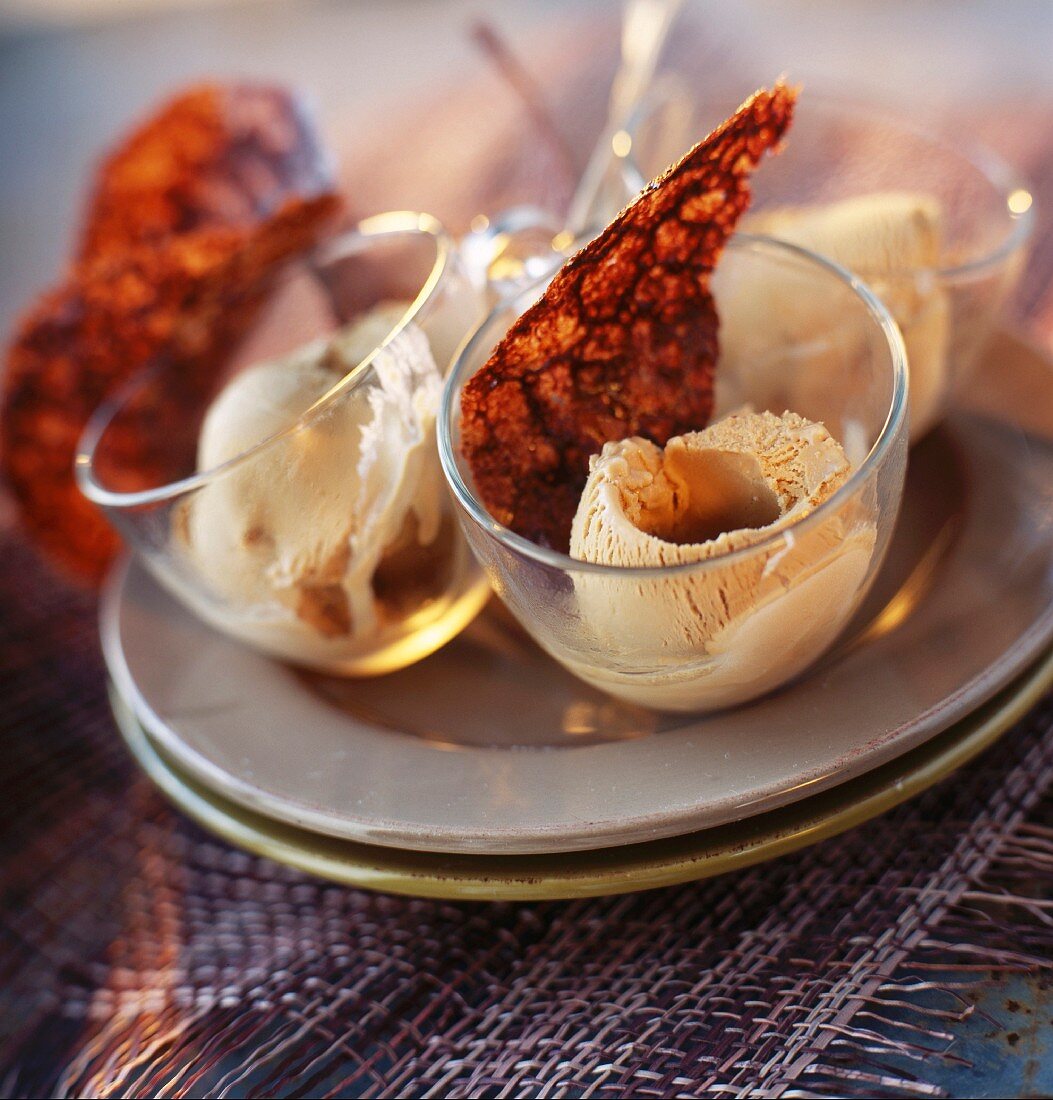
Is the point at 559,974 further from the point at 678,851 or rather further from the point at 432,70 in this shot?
the point at 432,70

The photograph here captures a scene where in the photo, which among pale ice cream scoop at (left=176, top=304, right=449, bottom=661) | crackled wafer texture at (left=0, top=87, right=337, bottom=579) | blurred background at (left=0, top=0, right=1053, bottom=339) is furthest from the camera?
blurred background at (left=0, top=0, right=1053, bottom=339)

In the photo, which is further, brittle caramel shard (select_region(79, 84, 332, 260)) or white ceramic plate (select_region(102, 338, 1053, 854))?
brittle caramel shard (select_region(79, 84, 332, 260))

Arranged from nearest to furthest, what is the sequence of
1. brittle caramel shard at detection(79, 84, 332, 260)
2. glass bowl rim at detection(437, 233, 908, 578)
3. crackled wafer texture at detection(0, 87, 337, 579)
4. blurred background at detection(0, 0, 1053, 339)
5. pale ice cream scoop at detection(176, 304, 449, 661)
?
glass bowl rim at detection(437, 233, 908, 578), pale ice cream scoop at detection(176, 304, 449, 661), crackled wafer texture at detection(0, 87, 337, 579), brittle caramel shard at detection(79, 84, 332, 260), blurred background at detection(0, 0, 1053, 339)

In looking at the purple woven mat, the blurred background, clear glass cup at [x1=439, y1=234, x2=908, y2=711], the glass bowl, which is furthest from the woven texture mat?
the blurred background

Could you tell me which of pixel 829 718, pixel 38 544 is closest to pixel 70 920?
pixel 38 544

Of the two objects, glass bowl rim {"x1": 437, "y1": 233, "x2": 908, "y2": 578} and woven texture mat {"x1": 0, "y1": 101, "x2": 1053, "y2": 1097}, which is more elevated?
glass bowl rim {"x1": 437, "y1": 233, "x2": 908, "y2": 578}

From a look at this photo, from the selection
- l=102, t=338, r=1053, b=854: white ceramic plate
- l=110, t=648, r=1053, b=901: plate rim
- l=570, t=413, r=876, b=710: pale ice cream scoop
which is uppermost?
l=570, t=413, r=876, b=710: pale ice cream scoop

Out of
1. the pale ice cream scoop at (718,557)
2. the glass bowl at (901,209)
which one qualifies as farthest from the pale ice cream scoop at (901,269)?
the pale ice cream scoop at (718,557)

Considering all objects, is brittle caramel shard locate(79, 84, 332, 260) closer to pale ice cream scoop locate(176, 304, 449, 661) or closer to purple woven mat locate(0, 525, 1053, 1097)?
pale ice cream scoop locate(176, 304, 449, 661)
